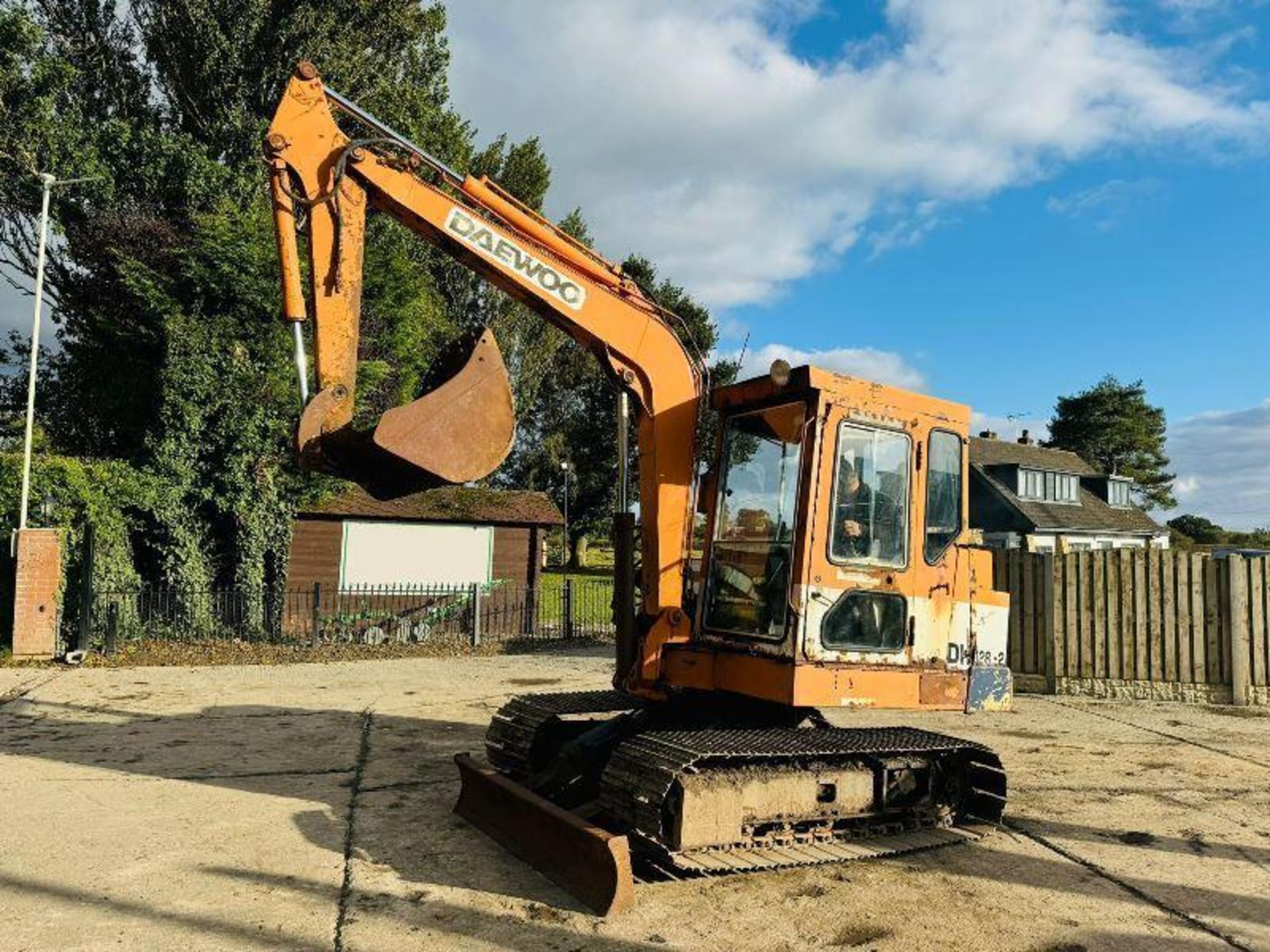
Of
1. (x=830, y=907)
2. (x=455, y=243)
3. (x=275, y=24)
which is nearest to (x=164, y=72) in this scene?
(x=275, y=24)

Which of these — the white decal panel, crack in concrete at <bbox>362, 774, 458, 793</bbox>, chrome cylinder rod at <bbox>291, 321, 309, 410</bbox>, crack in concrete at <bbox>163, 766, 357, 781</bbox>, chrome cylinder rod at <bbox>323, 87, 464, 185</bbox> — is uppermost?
chrome cylinder rod at <bbox>323, 87, 464, 185</bbox>

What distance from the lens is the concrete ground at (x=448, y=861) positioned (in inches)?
172

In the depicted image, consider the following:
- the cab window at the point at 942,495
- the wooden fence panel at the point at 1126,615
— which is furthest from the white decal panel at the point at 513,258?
the wooden fence panel at the point at 1126,615

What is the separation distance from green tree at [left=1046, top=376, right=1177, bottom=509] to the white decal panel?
200ft

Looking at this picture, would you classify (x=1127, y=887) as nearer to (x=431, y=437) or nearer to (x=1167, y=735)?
(x=431, y=437)

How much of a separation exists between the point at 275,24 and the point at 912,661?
20117 millimetres

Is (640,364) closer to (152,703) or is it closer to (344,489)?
(152,703)

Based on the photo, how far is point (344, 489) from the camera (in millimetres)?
18562

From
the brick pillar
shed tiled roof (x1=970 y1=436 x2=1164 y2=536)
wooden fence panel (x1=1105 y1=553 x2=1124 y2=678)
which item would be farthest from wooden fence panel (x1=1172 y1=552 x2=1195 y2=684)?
shed tiled roof (x1=970 y1=436 x2=1164 y2=536)

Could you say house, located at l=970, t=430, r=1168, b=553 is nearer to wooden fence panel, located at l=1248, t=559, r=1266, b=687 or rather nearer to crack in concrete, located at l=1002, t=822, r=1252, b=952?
wooden fence panel, located at l=1248, t=559, r=1266, b=687

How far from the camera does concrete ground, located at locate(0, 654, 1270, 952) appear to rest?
4375 mm

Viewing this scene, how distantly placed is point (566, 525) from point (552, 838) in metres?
31.0

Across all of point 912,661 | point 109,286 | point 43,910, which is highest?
point 109,286

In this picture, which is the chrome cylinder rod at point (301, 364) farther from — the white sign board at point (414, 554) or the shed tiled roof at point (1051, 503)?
the shed tiled roof at point (1051, 503)
